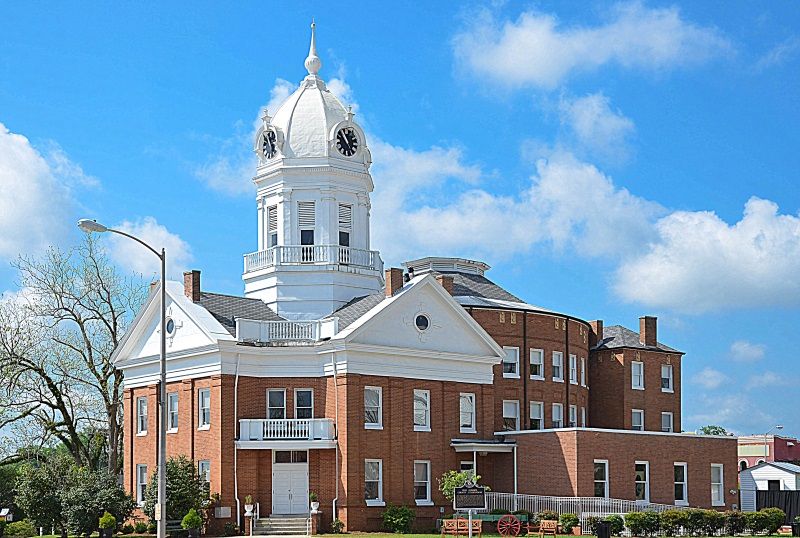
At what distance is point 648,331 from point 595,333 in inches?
124

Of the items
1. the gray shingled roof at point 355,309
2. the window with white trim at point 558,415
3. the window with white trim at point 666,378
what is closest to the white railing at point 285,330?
the gray shingled roof at point 355,309

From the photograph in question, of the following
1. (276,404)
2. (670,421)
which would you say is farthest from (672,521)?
(670,421)

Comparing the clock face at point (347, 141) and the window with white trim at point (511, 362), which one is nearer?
the clock face at point (347, 141)

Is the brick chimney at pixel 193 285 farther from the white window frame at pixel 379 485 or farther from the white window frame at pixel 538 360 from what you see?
the white window frame at pixel 538 360

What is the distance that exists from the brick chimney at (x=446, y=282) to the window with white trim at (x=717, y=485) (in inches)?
611

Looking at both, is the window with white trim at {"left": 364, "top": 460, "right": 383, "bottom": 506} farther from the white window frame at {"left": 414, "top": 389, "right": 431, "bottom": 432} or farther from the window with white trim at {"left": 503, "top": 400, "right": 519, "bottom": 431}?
the window with white trim at {"left": 503, "top": 400, "right": 519, "bottom": 431}

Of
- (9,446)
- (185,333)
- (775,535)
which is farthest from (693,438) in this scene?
(9,446)

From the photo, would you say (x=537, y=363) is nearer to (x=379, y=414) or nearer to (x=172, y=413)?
(x=379, y=414)

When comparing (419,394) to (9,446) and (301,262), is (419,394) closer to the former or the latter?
(301,262)

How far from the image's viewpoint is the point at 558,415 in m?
58.1

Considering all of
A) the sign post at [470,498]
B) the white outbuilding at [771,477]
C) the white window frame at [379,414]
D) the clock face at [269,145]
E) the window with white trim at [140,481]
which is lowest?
the white outbuilding at [771,477]

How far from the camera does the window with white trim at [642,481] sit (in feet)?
166

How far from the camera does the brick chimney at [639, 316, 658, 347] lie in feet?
214

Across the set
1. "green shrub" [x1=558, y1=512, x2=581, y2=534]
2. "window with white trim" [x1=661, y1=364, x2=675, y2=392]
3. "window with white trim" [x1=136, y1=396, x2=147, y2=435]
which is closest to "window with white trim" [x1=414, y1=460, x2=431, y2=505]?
"green shrub" [x1=558, y1=512, x2=581, y2=534]
